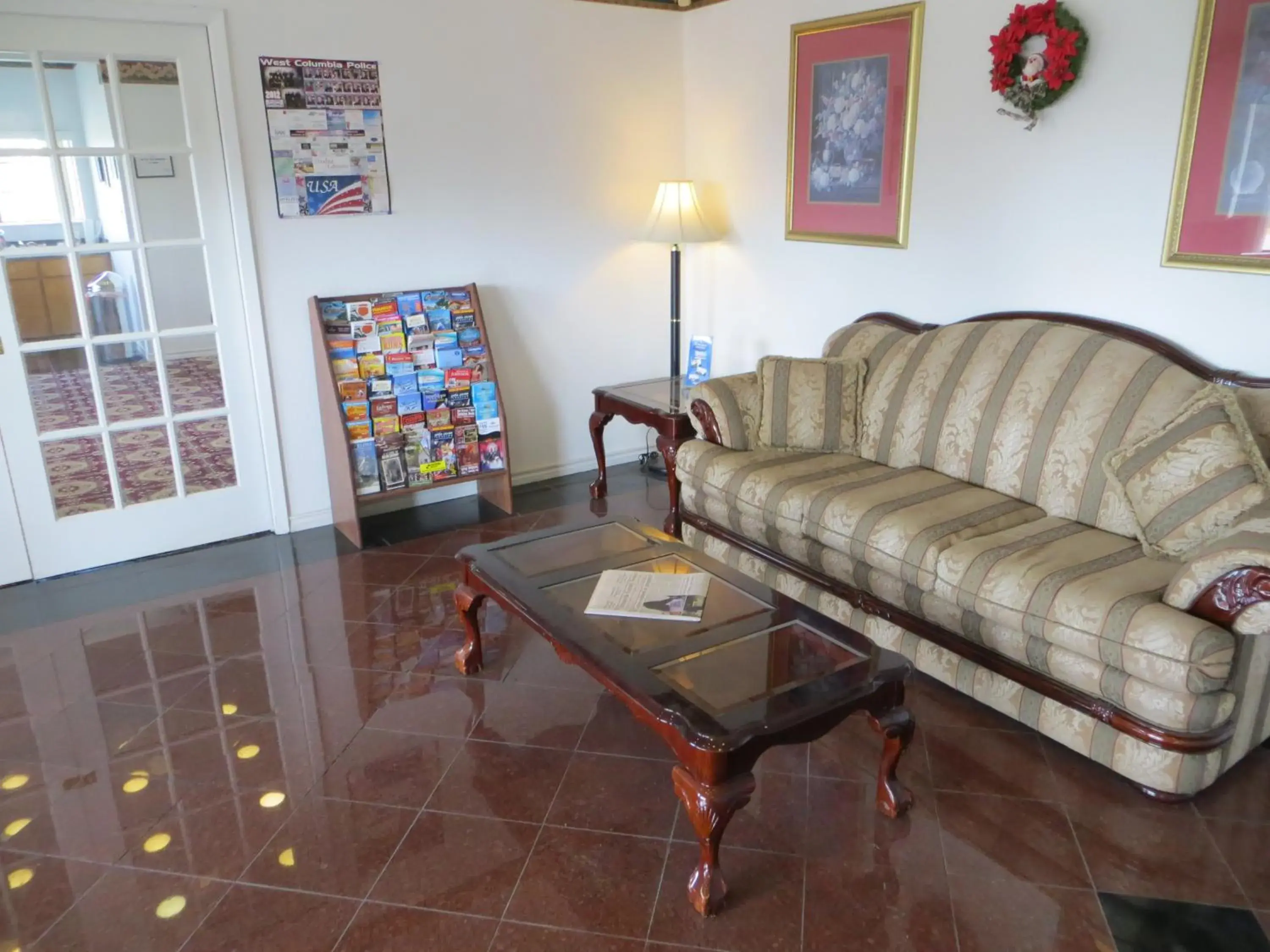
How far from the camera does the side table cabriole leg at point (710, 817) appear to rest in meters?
1.78

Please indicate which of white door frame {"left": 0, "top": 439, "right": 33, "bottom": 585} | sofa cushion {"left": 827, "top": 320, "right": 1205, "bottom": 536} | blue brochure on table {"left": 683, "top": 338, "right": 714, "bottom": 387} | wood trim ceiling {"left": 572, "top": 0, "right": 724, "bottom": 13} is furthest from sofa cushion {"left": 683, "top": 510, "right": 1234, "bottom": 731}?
white door frame {"left": 0, "top": 439, "right": 33, "bottom": 585}

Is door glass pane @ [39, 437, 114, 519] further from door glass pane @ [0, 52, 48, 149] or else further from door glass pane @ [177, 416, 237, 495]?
door glass pane @ [0, 52, 48, 149]

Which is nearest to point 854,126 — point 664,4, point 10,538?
point 664,4

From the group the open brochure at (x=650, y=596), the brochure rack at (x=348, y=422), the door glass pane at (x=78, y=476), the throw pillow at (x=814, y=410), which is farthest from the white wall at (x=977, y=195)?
the door glass pane at (x=78, y=476)

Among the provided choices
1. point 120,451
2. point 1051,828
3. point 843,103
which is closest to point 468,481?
point 120,451

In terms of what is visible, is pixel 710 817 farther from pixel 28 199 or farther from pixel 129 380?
pixel 28 199

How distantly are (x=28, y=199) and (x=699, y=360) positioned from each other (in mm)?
2606

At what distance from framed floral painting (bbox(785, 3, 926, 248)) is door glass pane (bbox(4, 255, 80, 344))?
111 inches

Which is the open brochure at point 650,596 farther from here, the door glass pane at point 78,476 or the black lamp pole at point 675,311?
the door glass pane at point 78,476

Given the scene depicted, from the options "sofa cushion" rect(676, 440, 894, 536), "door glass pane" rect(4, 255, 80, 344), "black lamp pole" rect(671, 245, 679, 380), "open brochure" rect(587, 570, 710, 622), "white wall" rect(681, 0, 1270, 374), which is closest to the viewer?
"open brochure" rect(587, 570, 710, 622)

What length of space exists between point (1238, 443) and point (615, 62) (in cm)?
310

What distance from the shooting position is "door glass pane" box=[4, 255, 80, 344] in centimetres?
319

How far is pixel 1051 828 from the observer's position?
6.79ft

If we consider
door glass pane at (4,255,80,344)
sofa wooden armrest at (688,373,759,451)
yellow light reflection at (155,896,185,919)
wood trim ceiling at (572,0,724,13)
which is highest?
wood trim ceiling at (572,0,724,13)
